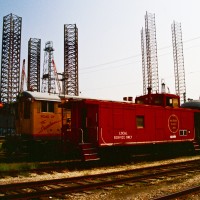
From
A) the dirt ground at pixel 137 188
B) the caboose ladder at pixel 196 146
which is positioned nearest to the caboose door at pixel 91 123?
the dirt ground at pixel 137 188

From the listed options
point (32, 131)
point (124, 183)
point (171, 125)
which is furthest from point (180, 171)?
point (32, 131)

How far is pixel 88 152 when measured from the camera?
13.5 metres

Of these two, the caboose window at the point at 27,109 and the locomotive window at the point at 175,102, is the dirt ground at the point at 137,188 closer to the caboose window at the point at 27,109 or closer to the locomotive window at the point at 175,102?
the caboose window at the point at 27,109

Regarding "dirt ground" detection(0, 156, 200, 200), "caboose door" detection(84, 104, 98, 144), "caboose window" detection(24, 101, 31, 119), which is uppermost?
"caboose window" detection(24, 101, 31, 119)

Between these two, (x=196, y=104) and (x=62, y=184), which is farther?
(x=196, y=104)

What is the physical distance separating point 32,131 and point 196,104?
12597 millimetres

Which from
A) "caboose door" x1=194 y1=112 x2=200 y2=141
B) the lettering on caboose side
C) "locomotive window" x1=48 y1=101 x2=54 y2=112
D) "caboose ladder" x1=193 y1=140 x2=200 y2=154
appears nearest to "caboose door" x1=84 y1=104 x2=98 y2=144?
the lettering on caboose side

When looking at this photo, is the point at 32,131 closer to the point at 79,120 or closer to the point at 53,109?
the point at 53,109

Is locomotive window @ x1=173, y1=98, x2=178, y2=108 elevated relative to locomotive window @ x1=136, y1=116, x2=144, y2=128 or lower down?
elevated

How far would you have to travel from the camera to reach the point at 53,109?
1811 centimetres

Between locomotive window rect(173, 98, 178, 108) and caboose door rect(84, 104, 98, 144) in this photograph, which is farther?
locomotive window rect(173, 98, 178, 108)

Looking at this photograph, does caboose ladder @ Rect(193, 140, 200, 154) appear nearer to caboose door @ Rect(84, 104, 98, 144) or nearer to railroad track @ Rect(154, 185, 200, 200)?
caboose door @ Rect(84, 104, 98, 144)

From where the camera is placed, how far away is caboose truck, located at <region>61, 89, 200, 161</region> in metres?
14.1

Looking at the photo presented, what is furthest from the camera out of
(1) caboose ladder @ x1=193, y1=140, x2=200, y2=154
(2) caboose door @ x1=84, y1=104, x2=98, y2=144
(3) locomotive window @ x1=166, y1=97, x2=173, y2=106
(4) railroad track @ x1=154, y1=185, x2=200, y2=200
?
(1) caboose ladder @ x1=193, y1=140, x2=200, y2=154
